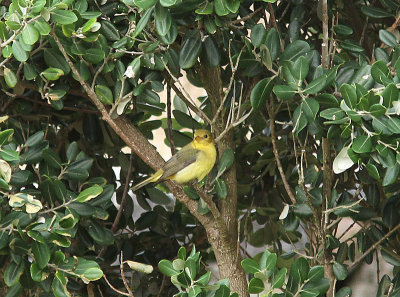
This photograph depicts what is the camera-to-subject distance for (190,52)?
2.37m

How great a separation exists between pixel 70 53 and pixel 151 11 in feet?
1.15

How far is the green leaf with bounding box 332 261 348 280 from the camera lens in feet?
8.18

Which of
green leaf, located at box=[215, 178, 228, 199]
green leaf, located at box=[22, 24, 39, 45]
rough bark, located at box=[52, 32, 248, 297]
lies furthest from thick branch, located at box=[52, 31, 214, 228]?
green leaf, located at box=[22, 24, 39, 45]

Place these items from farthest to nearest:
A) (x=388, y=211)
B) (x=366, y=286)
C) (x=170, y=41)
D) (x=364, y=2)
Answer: (x=366, y=286) → (x=364, y=2) → (x=388, y=211) → (x=170, y=41)

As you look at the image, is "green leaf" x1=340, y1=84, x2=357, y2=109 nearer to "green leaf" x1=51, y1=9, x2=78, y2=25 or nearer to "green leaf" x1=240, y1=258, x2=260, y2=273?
"green leaf" x1=240, y1=258, x2=260, y2=273

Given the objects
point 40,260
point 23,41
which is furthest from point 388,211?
point 23,41

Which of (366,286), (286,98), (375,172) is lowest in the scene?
(366,286)

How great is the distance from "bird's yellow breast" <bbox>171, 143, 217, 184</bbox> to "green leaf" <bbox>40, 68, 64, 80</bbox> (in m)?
0.73

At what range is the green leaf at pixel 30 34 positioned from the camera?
2138mm

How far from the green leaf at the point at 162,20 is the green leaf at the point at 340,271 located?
101 centimetres

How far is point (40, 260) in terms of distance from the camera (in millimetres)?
2355

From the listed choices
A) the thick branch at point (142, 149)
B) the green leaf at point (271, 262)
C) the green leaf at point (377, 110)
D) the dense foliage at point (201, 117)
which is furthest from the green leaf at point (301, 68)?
the thick branch at point (142, 149)

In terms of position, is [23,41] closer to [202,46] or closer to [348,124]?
[202,46]

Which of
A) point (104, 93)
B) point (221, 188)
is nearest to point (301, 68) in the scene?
point (221, 188)
